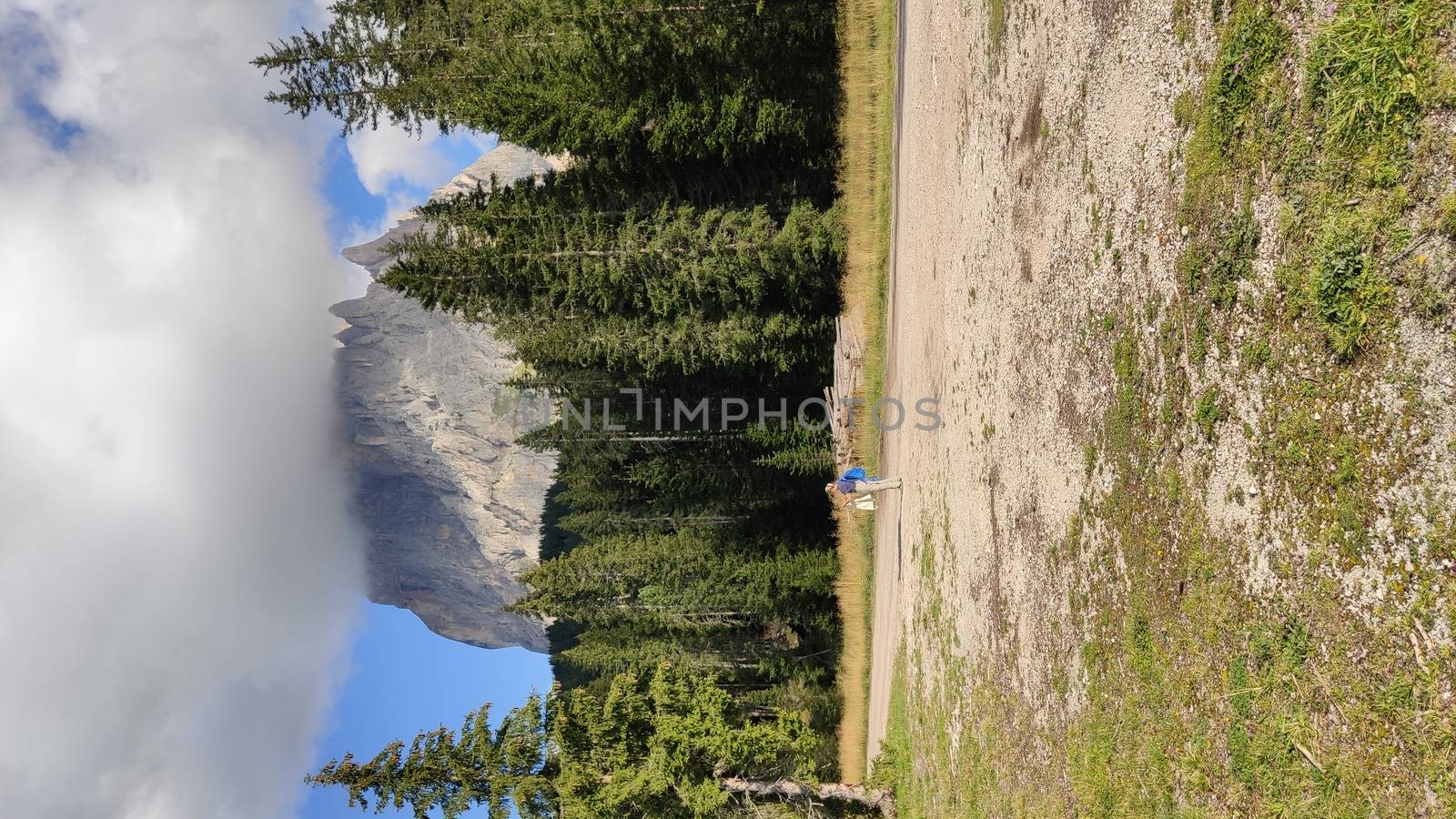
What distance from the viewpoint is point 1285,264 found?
6.43 meters

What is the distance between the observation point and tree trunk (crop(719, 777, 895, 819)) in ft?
64.4

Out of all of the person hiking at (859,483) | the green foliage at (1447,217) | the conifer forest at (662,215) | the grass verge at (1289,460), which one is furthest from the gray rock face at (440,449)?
the green foliage at (1447,217)

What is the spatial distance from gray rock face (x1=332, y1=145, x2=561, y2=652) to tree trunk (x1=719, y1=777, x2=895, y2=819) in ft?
200

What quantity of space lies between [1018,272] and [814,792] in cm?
1464

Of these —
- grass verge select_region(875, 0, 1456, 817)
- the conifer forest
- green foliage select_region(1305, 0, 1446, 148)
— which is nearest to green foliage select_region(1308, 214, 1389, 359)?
grass verge select_region(875, 0, 1456, 817)

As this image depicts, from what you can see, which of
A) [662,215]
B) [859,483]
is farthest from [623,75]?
[859,483]

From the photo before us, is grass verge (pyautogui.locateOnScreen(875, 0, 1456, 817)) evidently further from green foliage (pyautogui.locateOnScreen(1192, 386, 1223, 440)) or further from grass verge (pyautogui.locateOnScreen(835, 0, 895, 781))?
grass verge (pyautogui.locateOnScreen(835, 0, 895, 781))

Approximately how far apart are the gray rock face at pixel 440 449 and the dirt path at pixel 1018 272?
6390 cm

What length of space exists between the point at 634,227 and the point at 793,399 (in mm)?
8669

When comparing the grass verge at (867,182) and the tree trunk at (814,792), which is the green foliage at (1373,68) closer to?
the tree trunk at (814,792)

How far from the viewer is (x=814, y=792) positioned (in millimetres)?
20750

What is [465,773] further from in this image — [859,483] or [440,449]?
[440,449]

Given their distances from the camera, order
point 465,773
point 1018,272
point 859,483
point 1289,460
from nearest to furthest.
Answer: point 1289,460 → point 1018,272 → point 465,773 → point 859,483

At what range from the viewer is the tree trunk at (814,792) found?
19.6m
